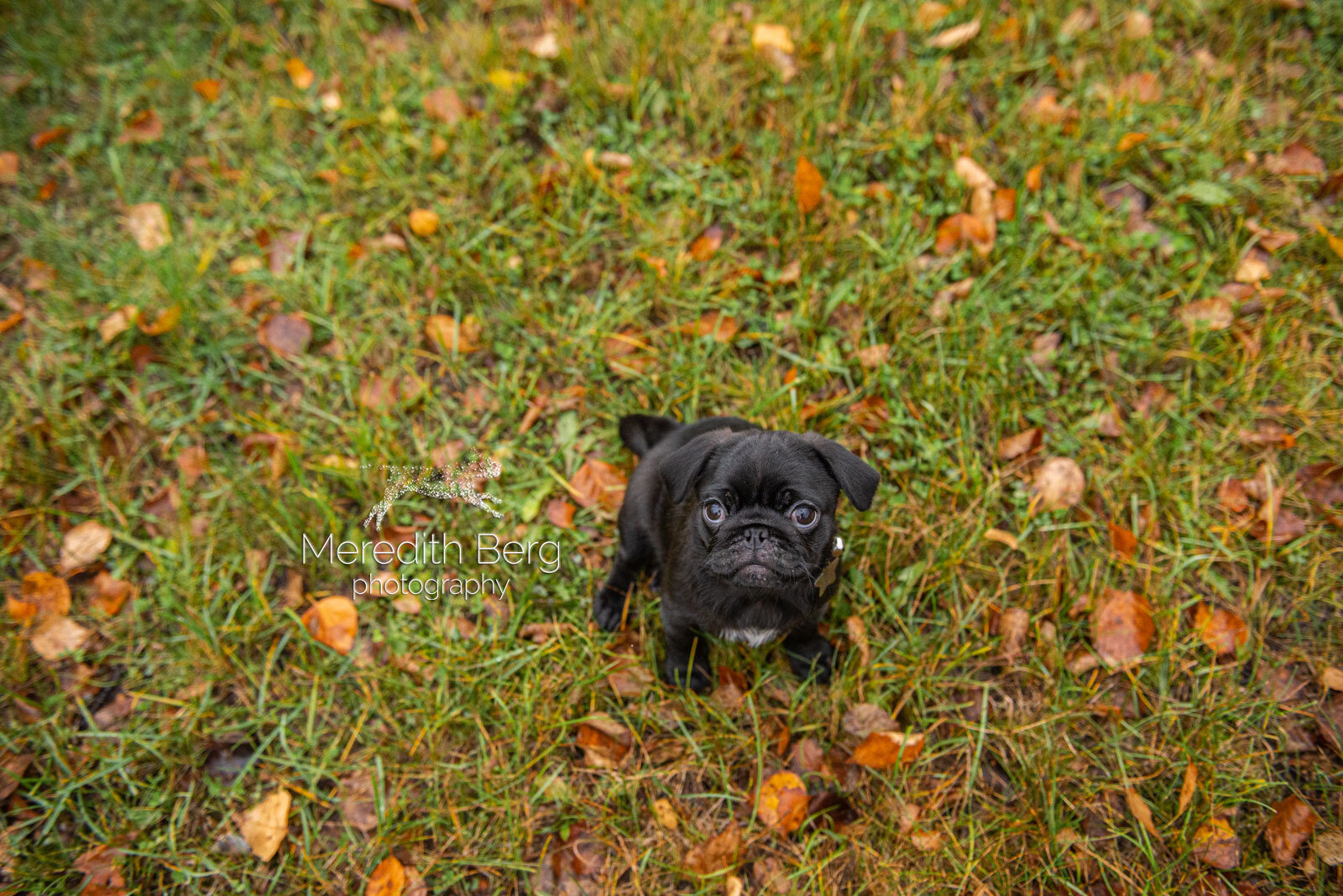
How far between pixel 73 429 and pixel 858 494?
4.02 meters

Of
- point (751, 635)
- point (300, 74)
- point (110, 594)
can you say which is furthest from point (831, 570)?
point (300, 74)

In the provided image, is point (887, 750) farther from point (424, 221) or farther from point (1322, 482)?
point (424, 221)

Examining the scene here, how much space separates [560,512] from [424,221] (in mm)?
1876

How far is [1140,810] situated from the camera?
9.77 feet

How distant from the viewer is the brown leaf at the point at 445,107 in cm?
450

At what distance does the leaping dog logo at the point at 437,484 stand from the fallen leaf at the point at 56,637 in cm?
140

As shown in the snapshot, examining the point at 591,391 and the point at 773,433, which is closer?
the point at 773,433

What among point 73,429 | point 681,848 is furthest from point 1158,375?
point 73,429

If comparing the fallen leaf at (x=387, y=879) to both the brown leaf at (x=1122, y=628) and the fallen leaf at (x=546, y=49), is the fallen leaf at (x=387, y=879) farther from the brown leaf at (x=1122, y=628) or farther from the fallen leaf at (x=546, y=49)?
the fallen leaf at (x=546, y=49)

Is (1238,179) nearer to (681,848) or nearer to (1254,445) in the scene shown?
(1254,445)

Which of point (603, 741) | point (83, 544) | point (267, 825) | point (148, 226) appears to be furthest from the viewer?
point (148, 226)

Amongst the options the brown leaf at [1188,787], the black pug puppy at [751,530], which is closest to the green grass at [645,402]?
the brown leaf at [1188,787]

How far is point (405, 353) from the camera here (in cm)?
401

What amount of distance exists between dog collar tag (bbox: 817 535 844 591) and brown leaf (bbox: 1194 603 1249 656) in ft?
5.57
